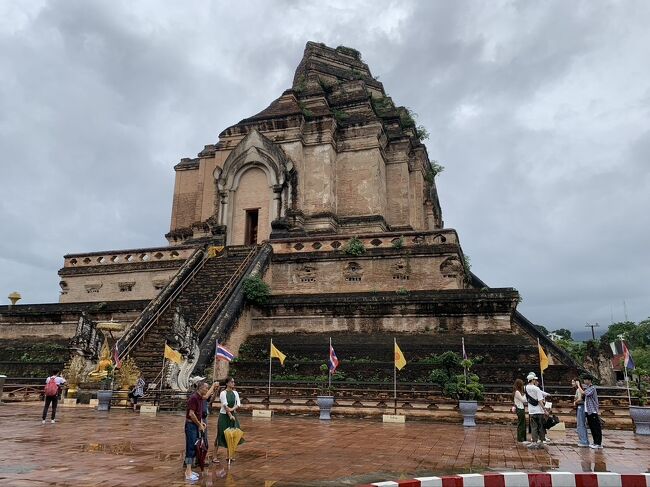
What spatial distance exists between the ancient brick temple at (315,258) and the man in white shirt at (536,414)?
5.23 m

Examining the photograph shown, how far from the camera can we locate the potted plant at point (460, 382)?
1305 centimetres

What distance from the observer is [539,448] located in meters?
9.57

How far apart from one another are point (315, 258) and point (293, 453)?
13.8 meters

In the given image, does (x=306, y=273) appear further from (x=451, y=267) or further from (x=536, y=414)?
(x=536, y=414)

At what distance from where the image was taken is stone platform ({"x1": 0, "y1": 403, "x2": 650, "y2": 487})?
22.1 feet

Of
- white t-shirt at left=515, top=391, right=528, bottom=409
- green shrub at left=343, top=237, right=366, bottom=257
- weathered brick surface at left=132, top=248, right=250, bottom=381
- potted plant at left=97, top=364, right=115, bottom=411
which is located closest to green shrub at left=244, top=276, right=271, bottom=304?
weathered brick surface at left=132, top=248, right=250, bottom=381

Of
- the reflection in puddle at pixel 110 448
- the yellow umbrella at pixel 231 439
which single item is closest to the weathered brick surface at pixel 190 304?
the reflection in puddle at pixel 110 448

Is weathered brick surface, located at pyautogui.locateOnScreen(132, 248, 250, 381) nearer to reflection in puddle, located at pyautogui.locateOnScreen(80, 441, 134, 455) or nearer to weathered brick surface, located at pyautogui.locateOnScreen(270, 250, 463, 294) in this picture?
weathered brick surface, located at pyautogui.locateOnScreen(270, 250, 463, 294)

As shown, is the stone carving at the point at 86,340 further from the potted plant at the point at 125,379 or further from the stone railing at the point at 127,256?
the stone railing at the point at 127,256

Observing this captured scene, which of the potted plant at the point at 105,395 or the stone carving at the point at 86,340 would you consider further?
the stone carving at the point at 86,340

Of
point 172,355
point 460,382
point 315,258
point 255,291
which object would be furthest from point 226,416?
point 315,258

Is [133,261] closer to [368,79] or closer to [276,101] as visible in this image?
[276,101]

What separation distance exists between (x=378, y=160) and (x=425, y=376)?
556 inches

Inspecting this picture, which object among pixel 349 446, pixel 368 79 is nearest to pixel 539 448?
pixel 349 446
